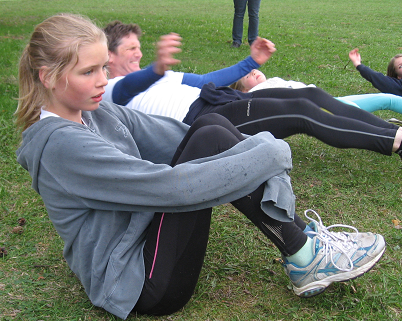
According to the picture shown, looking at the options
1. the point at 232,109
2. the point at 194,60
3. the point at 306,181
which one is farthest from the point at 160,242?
the point at 194,60

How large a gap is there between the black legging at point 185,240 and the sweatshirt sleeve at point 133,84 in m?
1.14

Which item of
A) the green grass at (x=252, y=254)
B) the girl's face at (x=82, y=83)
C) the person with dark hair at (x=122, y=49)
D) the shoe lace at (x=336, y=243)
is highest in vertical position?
the girl's face at (x=82, y=83)

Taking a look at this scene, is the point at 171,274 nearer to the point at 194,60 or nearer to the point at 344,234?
the point at 344,234

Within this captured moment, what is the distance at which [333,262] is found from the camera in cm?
209

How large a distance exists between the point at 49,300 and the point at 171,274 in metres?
0.81

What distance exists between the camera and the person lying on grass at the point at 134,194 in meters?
Result: 1.84

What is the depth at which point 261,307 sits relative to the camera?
2.26m

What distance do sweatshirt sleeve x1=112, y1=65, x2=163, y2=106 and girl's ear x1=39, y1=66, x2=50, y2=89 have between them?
1.08 m

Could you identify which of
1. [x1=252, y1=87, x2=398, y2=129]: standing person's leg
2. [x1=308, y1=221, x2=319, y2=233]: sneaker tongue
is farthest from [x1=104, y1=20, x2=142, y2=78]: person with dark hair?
[x1=308, y1=221, x2=319, y2=233]: sneaker tongue

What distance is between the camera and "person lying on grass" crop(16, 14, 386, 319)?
184 centimetres

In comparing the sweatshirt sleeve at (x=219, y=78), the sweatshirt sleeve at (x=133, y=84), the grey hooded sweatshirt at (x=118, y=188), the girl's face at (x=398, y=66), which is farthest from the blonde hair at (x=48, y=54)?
the girl's face at (x=398, y=66)

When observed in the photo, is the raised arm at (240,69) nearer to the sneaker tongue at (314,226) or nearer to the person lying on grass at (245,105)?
the person lying on grass at (245,105)

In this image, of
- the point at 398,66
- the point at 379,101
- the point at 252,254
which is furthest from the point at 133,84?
the point at 398,66

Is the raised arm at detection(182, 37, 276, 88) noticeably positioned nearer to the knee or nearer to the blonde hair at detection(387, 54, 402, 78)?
the knee
